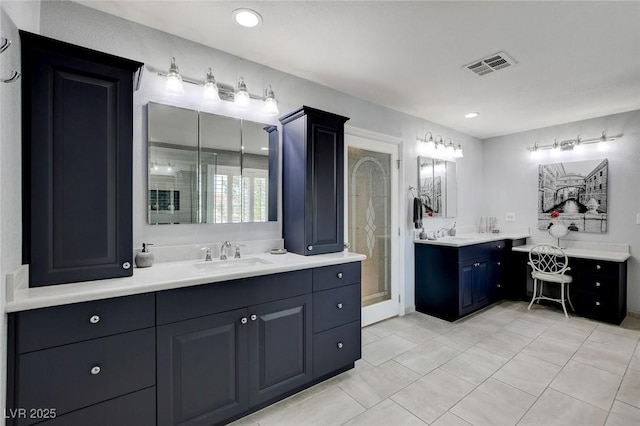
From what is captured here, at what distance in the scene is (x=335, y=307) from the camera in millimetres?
2207

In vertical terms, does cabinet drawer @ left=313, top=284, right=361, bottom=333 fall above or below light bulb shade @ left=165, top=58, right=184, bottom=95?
below

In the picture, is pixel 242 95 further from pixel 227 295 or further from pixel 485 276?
pixel 485 276

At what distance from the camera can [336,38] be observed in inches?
81.9

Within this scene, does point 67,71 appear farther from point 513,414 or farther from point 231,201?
point 513,414

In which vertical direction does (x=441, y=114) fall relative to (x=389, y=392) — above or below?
above

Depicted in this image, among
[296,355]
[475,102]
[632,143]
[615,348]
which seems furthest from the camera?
[632,143]

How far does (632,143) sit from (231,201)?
4725 millimetres

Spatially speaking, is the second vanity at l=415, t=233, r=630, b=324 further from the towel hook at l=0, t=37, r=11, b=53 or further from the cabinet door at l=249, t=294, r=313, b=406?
the towel hook at l=0, t=37, r=11, b=53

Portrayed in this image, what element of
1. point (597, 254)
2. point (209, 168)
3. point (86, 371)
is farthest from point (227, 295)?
point (597, 254)

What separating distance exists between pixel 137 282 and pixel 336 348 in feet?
4.75

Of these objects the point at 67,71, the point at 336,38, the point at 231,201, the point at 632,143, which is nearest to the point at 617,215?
the point at 632,143

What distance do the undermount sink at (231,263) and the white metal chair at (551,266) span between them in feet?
11.7

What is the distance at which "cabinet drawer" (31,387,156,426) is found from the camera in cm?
127

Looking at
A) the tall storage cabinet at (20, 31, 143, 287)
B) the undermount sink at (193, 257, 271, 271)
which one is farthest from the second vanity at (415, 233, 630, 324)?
the tall storage cabinet at (20, 31, 143, 287)
